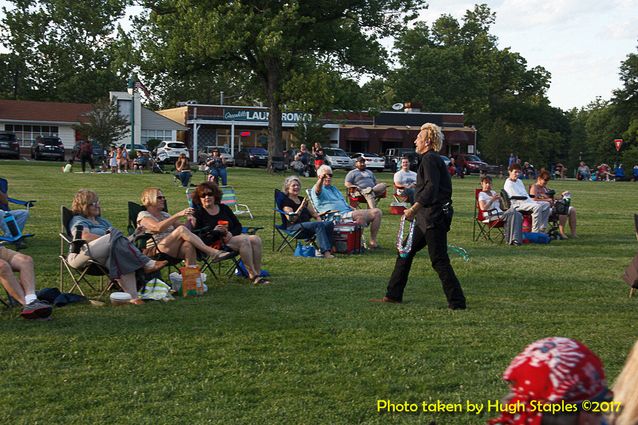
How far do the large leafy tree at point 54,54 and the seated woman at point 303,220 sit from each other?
5888 cm

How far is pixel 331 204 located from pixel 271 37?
71.6 feet

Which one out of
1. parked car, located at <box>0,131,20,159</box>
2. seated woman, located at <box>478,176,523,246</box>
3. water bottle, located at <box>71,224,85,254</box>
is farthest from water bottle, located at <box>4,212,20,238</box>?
parked car, located at <box>0,131,20,159</box>

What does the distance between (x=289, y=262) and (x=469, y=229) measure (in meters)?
5.25

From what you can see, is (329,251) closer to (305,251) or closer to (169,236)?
(305,251)

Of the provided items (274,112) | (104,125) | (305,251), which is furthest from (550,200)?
(104,125)

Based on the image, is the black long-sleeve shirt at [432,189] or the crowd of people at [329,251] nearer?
the crowd of people at [329,251]

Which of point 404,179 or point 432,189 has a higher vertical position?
point 432,189

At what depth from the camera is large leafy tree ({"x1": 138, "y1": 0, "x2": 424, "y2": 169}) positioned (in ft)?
105

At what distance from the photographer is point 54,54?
224 feet

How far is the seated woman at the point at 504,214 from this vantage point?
465 inches

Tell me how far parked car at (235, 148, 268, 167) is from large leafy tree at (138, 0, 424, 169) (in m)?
7.71

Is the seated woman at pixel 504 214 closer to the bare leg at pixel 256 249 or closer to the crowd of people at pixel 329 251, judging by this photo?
the crowd of people at pixel 329 251

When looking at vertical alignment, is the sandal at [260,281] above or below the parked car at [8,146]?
below

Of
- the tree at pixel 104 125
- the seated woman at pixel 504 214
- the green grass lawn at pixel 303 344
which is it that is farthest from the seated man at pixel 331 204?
the tree at pixel 104 125
